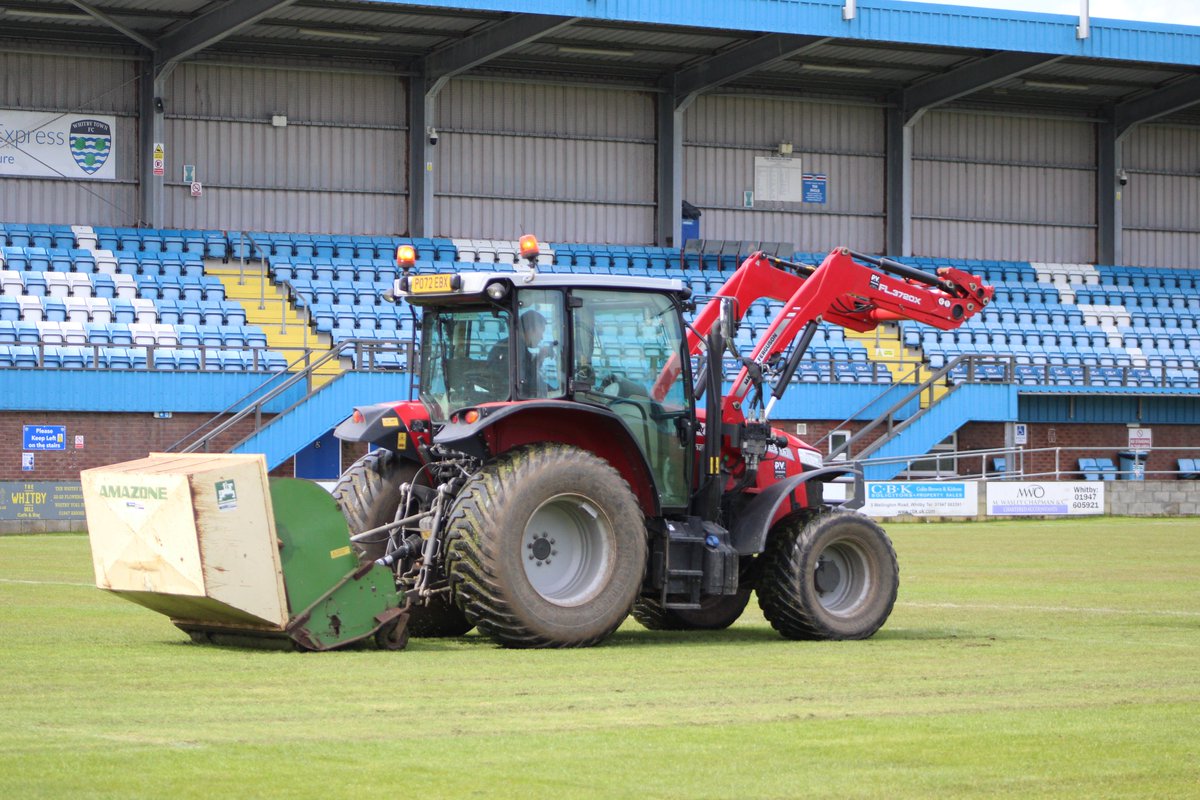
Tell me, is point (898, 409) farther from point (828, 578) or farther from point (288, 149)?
point (828, 578)

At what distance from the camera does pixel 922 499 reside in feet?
115

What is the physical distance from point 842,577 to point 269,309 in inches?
987

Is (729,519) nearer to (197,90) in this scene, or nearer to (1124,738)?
(1124,738)

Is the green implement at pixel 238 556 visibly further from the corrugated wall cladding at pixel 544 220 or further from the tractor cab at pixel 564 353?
the corrugated wall cladding at pixel 544 220

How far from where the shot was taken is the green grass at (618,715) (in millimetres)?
6719

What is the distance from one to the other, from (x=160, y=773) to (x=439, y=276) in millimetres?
6091

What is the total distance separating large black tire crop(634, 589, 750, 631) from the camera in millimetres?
13625

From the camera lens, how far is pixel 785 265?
1447 cm

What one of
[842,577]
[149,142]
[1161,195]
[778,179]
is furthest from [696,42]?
[842,577]

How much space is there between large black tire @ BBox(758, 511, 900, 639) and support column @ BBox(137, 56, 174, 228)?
27870 millimetres

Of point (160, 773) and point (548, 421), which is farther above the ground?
point (548, 421)

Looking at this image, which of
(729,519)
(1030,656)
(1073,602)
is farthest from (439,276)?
(1073,602)

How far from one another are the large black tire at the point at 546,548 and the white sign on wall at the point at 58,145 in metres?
29.0

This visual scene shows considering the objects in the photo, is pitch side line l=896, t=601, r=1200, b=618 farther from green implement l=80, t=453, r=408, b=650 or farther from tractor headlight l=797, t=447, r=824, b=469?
green implement l=80, t=453, r=408, b=650
